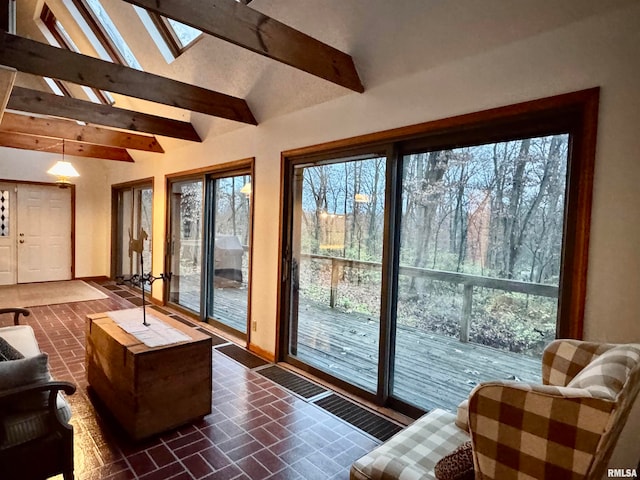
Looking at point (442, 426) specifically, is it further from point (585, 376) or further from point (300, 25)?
point (300, 25)

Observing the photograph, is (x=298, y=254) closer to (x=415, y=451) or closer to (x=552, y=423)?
(x=415, y=451)

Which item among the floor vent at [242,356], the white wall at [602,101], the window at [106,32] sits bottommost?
the floor vent at [242,356]

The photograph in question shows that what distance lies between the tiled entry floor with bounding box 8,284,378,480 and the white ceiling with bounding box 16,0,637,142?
2.50 meters

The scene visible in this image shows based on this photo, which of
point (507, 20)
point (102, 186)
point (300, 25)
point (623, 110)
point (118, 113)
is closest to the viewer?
point (623, 110)

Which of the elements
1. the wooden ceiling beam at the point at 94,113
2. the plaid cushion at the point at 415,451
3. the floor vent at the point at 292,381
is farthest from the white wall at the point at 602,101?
the wooden ceiling beam at the point at 94,113

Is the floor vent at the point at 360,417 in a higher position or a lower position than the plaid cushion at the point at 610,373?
lower

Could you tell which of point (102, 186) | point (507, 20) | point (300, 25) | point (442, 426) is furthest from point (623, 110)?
point (102, 186)

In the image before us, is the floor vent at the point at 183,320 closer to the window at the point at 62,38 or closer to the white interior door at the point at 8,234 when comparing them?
the window at the point at 62,38

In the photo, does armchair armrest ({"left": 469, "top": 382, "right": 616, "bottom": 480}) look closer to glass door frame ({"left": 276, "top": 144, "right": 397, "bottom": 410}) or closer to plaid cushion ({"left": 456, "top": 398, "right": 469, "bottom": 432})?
plaid cushion ({"left": 456, "top": 398, "right": 469, "bottom": 432})

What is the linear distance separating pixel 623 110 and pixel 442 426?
1.70m

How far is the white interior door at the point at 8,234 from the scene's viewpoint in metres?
7.11

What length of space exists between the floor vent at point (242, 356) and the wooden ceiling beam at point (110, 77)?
244 centimetres

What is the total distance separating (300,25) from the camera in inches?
108

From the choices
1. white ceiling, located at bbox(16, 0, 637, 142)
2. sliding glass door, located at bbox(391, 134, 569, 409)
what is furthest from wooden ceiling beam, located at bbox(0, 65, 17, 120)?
sliding glass door, located at bbox(391, 134, 569, 409)
